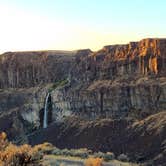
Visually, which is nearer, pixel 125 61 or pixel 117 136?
pixel 117 136

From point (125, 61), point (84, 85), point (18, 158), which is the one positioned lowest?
point (84, 85)

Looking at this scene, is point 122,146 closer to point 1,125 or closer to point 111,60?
point 111,60

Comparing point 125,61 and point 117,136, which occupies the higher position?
point 125,61

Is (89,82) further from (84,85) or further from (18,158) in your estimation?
(18,158)

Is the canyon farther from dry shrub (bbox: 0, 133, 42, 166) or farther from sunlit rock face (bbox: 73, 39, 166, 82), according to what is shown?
dry shrub (bbox: 0, 133, 42, 166)

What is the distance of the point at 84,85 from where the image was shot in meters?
134

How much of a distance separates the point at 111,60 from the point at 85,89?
25.8ft

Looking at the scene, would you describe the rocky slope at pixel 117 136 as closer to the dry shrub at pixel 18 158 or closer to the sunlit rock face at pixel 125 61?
the sunlit rock face at pixel 125 61

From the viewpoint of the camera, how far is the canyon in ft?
391

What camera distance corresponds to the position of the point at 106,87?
126812mm

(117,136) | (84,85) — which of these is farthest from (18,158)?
(84,85)

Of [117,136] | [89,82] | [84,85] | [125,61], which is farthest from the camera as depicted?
[89,82]

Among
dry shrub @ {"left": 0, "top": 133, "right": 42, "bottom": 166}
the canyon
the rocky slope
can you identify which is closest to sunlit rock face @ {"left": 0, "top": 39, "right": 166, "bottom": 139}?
the canyon

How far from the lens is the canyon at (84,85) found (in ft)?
391
